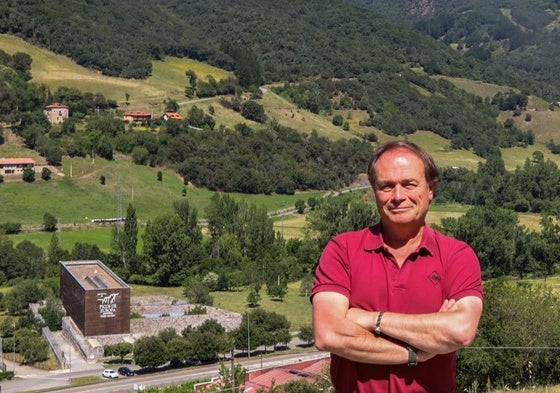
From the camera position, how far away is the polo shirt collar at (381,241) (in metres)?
3.77

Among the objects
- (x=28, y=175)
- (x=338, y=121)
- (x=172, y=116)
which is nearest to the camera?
(x=28, y=175)

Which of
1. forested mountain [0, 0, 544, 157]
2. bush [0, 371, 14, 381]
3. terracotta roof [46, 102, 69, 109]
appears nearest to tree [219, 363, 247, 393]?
bush [0, 371, 14, 381]

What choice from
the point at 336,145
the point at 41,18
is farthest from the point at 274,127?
the point at 41,18

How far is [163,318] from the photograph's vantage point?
126 feet

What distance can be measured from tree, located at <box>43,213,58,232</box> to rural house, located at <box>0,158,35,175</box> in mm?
A: 8820

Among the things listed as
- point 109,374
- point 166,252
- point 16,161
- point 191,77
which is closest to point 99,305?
point 109,374

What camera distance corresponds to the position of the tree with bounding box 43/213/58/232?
57.2m

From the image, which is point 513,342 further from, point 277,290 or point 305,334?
point 277,290

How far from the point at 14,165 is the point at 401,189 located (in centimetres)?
6506

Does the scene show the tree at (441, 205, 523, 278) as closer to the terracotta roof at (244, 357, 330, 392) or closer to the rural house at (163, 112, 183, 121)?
the terracotta roof at (244, 357, 330, 392)

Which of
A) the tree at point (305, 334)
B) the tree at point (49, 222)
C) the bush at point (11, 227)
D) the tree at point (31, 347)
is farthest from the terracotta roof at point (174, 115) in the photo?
the tree at point (31, 347)

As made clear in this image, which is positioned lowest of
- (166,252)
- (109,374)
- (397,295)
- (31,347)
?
(109,374)

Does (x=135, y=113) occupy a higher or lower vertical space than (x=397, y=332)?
higher

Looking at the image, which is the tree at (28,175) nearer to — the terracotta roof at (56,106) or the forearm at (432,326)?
the terracotta roof at (56,106)
